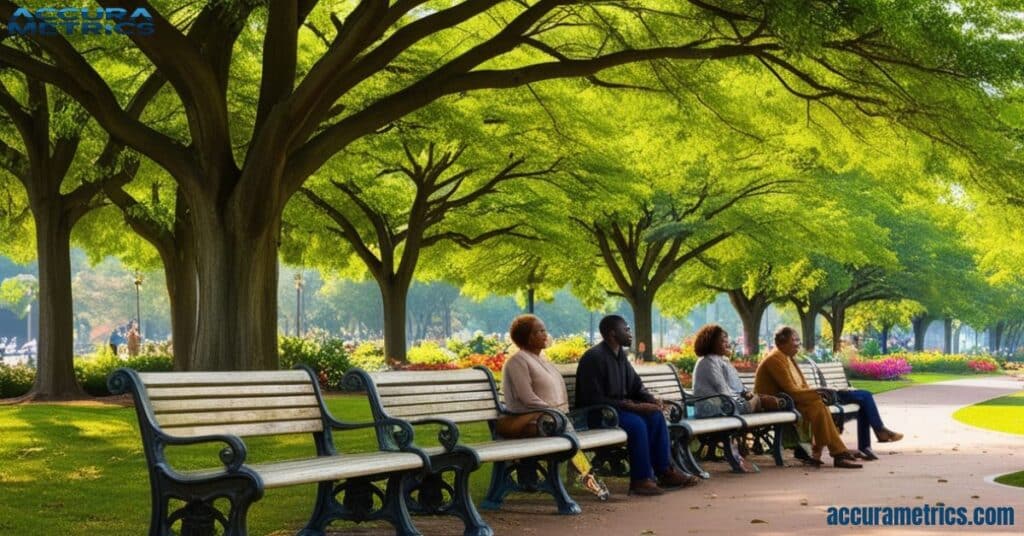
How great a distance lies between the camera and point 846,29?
1290 cm

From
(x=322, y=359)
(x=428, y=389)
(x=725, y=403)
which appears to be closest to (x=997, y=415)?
(x=725, y=403)

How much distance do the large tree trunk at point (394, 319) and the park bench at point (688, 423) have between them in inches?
711

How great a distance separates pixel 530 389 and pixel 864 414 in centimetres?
611

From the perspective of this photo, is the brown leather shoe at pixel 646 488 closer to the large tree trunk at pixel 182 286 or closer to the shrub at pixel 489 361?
the large tree trunk at pixel 182 286

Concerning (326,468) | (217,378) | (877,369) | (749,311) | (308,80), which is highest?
(308,80)

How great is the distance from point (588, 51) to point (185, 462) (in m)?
7.25

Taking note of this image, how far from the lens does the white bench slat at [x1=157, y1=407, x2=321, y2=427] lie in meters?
7.47

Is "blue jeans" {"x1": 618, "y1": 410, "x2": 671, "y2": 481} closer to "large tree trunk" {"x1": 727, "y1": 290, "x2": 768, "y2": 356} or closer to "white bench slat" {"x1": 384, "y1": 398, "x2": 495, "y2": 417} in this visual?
"white bench slat" {"x1": 384, "y1": 398, "x2": 495, "y2": 417}

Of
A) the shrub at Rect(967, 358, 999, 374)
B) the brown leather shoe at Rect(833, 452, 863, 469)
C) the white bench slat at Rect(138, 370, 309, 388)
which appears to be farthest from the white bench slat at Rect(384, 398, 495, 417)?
the shrub at Rect(967, 358, 999, 374)

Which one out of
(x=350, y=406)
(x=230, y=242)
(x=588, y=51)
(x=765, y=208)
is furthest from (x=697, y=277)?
(x=230, y=242)

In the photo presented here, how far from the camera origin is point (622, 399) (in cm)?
1145

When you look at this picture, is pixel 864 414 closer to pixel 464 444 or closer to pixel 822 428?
pixel 822 428

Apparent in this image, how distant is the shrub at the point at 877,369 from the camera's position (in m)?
45.1

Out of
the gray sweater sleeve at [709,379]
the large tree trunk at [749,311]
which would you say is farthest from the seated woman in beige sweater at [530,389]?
the large tree trunk at [749,311]
